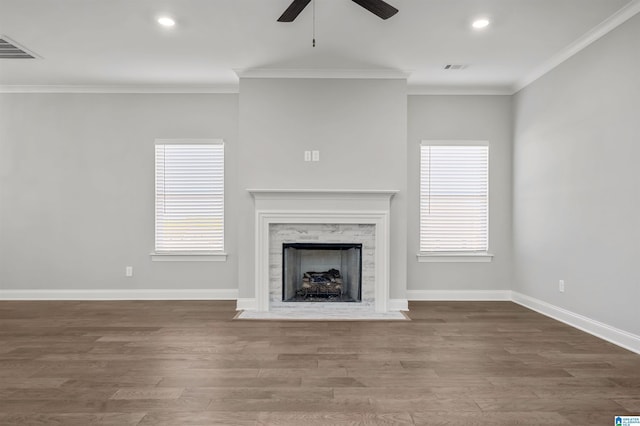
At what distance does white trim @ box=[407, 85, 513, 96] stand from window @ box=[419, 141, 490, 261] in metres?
0.72

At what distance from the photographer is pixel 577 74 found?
410 centimetres

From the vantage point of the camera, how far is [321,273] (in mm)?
5137

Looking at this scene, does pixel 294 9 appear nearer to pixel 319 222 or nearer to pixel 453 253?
pixel 319 222

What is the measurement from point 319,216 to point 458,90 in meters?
2.61

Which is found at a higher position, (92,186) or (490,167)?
(490,167)

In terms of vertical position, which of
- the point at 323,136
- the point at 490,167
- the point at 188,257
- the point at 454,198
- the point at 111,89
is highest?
the point at 111,89

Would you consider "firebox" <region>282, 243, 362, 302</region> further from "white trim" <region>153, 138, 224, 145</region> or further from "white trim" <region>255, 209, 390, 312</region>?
"white trim" <region>153, 138, 224, 145</region>

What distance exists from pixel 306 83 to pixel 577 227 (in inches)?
131

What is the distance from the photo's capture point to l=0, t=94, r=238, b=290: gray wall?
543cm

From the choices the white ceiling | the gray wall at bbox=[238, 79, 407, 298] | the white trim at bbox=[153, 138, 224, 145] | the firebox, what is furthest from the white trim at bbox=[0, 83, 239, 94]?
the firebox

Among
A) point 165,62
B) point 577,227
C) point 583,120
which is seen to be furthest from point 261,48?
point 577,227

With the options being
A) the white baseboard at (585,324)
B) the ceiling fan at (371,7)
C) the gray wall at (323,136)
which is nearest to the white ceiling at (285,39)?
the gray wall at (323,136)

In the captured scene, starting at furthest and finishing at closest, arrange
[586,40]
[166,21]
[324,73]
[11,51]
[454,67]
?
[324,73] < [454,67] < [11,51] < [586,40] < [166,21]

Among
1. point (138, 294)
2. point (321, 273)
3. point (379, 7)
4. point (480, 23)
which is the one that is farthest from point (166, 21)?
point (138, 294)
